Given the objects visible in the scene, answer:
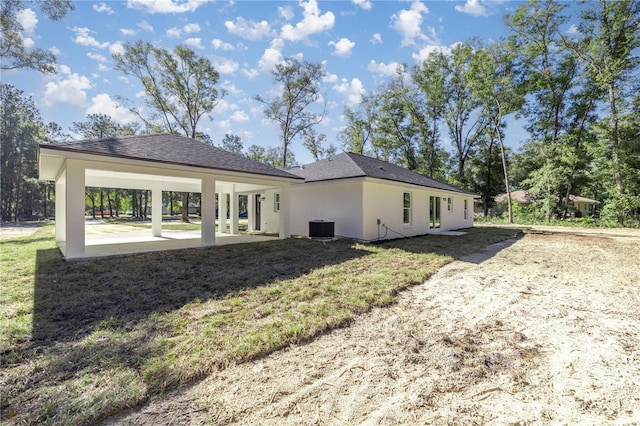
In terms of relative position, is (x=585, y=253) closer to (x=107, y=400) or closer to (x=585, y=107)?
(x=107, y=400)

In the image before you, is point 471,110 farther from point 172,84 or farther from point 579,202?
point 172,84

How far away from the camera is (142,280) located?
5.54 metres

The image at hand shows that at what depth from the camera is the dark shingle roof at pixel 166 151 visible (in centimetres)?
689

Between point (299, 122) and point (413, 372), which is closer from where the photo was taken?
point (413, 372)

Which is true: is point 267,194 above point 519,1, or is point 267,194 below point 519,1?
below

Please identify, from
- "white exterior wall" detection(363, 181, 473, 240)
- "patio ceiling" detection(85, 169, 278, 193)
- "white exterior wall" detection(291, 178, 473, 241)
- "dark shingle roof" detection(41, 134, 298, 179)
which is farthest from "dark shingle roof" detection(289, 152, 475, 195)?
"patio ceiling" detection(85, 169, 278, 193)

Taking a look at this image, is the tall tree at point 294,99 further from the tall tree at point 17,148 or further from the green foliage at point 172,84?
the tall tree at point 17,148

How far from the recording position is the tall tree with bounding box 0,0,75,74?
13.1m

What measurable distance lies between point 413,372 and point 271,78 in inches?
1094

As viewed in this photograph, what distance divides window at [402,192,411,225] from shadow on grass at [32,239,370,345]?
5.21 m

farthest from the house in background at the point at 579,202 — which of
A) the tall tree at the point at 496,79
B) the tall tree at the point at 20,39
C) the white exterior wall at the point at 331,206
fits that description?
the tall tree at the point at 20,39

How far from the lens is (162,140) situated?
970cm

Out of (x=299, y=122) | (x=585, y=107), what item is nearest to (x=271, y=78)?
(x=299, y=122)

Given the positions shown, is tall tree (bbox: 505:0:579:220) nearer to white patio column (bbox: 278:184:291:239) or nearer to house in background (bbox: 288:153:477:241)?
house in background (bbox: 288:153:477:241)
